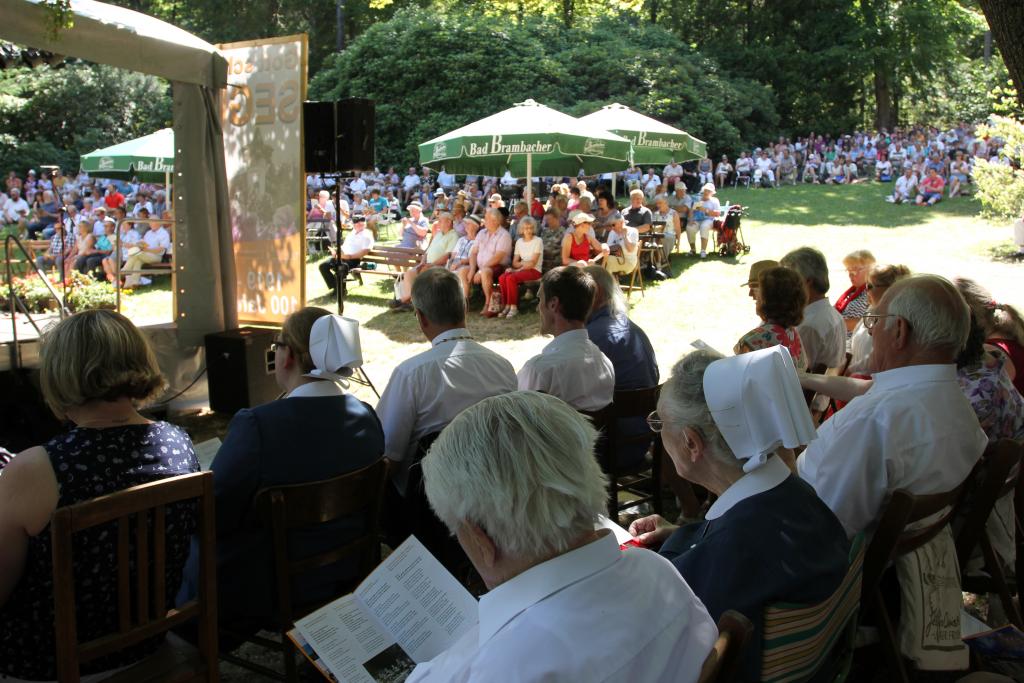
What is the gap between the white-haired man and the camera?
1.20m

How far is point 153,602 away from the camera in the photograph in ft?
7.07

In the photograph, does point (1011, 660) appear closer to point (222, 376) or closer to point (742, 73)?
point (222, 376)

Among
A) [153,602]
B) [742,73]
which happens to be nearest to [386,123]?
[742,73]

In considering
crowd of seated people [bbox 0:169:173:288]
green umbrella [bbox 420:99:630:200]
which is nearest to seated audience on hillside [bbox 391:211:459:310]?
green umbrella [bbox 420:99:630:200]

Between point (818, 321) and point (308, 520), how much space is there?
3.11 metres

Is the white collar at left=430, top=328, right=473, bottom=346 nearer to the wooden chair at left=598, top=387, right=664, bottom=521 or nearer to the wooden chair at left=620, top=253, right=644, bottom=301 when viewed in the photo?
the wooden chair at left=598, top=387, right=664, bottom=521

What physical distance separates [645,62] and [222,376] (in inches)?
921

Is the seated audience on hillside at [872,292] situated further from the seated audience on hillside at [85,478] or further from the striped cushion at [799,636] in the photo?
the seated audience on hillside at [85,478]

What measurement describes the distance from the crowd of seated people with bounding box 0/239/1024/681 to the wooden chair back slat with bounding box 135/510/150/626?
0.08 m

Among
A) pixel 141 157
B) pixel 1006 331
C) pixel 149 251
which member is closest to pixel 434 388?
pixel 1006 331

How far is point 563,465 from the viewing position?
1.34m

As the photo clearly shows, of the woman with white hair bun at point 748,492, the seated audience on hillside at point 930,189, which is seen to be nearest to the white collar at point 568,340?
the woman with white hair bun at point 748,492

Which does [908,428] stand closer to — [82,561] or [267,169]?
[82,561]

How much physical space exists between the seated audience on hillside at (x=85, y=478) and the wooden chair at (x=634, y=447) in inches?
60.2
